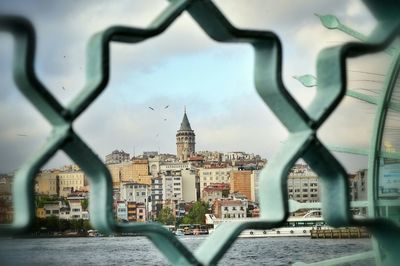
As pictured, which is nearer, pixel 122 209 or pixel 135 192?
pixel 122 209

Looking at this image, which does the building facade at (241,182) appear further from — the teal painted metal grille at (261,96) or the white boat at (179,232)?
the teal painted metal grille at (261,96)

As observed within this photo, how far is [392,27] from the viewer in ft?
3.06

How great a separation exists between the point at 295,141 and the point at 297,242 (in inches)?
871

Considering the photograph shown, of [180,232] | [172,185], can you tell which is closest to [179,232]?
[180,232]

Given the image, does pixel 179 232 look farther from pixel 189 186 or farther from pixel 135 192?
pixel 189 186

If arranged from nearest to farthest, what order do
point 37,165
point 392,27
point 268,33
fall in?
point 37,165 → point 268,33 → point 392,27

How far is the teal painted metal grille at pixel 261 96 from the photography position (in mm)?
680

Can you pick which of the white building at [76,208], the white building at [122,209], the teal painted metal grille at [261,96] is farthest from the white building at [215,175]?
the teal painted metal grille at [261,96]

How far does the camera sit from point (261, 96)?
0.82 metres

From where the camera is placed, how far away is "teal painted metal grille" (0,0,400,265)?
26.8 inches

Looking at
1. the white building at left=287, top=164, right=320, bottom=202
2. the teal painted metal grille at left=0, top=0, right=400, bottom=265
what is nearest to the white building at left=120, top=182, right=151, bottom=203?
the white building at left=287, top=164, right=320, bottom=202

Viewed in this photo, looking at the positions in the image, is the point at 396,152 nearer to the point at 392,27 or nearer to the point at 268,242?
the point at 392,27

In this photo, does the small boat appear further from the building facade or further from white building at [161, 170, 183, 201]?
the building facade

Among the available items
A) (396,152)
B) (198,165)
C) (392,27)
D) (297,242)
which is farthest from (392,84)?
(198,165)
